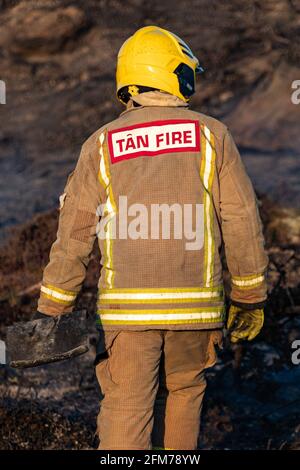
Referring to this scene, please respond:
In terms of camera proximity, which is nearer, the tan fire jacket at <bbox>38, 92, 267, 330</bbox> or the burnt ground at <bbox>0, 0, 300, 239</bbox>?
the tan fire jacket at <bbox>38, 92, 267, 330</bbox>

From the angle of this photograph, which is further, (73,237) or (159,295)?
(73,237)

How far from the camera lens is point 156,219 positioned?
3.82 m

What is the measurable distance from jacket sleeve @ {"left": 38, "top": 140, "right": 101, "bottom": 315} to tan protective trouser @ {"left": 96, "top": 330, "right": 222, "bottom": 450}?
0.95 ft

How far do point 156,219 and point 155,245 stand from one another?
4.7 inches

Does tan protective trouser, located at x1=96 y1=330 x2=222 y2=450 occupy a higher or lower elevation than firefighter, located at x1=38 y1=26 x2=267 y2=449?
lower

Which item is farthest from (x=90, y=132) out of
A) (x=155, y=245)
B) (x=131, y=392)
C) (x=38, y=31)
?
(x=131, y=392)

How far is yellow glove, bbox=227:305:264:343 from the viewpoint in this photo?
13.9 ft

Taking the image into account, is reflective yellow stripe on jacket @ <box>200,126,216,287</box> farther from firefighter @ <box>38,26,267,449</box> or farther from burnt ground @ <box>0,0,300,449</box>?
burnt ground @ <box>0,0,300,449</box>

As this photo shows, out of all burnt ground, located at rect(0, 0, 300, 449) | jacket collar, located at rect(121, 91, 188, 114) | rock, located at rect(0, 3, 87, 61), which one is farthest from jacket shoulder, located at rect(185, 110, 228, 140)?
rock, located at rect(0, 3, 87, 61)

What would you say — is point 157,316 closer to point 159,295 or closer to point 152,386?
point 159,295

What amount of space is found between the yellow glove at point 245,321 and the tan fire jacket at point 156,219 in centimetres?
23

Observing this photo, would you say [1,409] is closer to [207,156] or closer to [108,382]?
[108,382]

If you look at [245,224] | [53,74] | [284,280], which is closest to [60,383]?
[284,280]

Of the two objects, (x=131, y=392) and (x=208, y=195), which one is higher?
(x=208, y=195)
